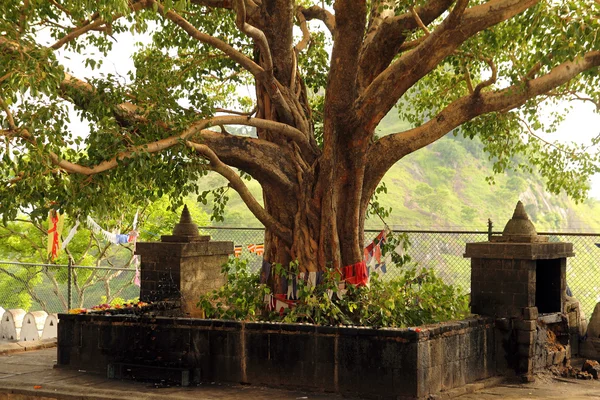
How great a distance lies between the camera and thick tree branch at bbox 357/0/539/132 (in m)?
11.7

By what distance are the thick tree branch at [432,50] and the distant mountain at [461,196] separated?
261 ft

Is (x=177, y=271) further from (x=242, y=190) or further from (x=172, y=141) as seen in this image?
(x=172, y=141)

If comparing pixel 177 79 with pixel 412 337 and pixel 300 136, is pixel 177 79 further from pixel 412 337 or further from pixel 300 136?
pixel 412 337

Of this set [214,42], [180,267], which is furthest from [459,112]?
[180,267]

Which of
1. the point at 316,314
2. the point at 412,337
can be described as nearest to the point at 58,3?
the point at 316,314

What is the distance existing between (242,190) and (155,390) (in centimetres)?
331

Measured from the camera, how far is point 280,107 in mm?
13578

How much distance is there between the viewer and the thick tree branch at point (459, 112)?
43.1 feet

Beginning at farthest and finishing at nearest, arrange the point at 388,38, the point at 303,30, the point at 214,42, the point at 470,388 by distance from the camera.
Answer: the point at 303,30 < the point at 388,38 < the point at 214,42 < the point at 470,388

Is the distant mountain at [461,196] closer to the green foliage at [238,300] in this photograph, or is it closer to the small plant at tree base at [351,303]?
the green foliage at [238,300]

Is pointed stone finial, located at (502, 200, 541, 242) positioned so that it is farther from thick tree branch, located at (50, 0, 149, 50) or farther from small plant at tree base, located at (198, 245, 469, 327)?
thick tree branch, located at (50, 0, 149, 50)

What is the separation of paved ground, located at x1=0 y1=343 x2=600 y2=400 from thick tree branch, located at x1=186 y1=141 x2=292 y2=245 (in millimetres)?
2909

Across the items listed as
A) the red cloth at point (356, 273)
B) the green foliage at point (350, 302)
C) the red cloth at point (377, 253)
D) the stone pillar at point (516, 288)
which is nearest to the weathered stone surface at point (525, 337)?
the stone pillar at point (516, 288)

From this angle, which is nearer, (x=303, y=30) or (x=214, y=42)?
(x=214, y=42)
